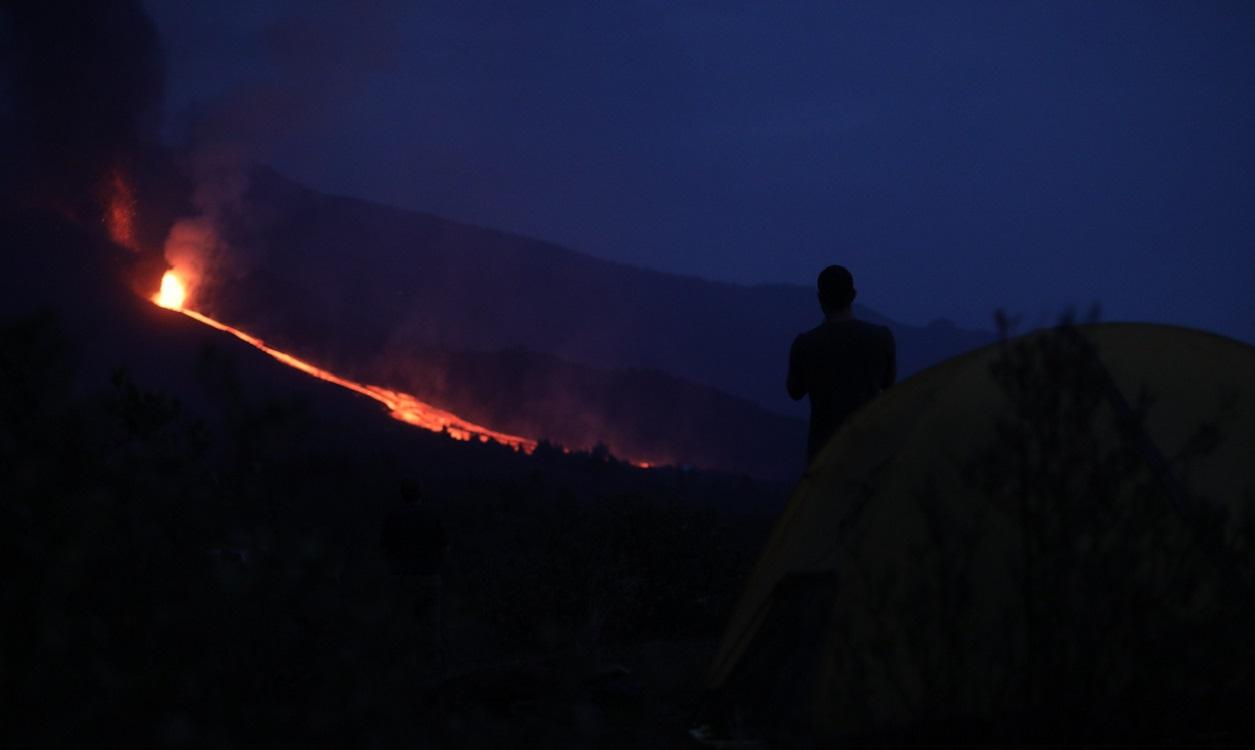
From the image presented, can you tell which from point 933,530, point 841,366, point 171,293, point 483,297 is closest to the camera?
point 933,530

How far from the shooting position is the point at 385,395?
41.0 meters

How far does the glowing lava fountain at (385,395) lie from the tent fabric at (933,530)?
107ft

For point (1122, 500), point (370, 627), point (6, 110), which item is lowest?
point (370, 627)

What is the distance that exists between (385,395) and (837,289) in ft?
123

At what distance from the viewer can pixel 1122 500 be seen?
10.7 ft

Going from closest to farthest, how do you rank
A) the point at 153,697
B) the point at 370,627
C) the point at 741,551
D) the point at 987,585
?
the point at 153,697
the point at 370,627
the point at 987,585
the point at 741,551

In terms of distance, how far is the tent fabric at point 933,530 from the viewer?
10.1 feet

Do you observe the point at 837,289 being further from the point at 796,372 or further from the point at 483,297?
the point at 483,297

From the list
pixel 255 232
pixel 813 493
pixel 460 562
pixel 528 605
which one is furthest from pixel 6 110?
pixel 813 493

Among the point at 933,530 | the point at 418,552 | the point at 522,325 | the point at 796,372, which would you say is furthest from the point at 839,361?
the point at 522,325

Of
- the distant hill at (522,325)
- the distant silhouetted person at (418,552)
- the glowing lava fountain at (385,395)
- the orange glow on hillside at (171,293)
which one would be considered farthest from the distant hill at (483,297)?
the distant silhouetted person at (418,552)

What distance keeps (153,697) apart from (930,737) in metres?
2.43

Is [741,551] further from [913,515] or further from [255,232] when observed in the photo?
[255,232]

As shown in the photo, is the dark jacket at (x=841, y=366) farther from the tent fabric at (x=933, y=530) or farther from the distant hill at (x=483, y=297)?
the distant hill at (x=483, y=297)
